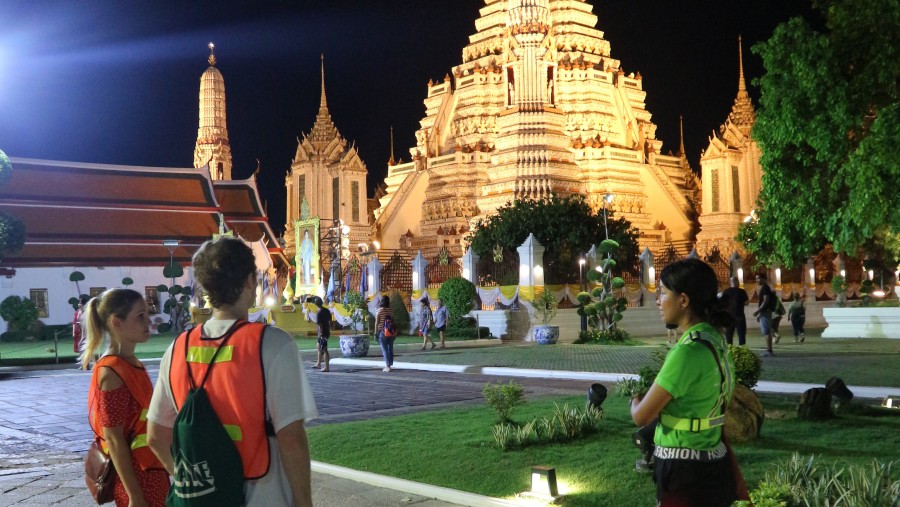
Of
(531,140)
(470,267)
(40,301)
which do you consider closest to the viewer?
(470,267)

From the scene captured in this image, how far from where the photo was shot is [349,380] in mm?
15461

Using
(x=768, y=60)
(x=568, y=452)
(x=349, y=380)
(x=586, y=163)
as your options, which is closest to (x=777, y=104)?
(x=768, y=60)

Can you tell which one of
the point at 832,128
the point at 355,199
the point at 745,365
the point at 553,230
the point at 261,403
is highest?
the point at 355,199

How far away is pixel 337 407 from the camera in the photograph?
1161 cm

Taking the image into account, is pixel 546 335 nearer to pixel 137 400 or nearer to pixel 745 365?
pixel 745 365

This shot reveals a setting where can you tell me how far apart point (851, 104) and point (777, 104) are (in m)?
1.42

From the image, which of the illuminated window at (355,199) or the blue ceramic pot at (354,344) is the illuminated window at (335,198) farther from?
the blue ceramic pot at (354,344)

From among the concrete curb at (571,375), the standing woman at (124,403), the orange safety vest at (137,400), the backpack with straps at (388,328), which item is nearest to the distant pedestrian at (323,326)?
the backpack with straps at (388,328)

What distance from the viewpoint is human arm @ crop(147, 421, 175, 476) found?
3162mm

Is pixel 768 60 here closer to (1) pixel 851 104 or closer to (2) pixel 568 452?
(1) pixel 851 104

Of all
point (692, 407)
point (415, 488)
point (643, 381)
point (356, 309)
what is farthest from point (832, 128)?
point (356, 309)

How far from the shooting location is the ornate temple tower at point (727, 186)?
5138 cm

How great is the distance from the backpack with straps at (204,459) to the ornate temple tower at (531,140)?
39.8 m

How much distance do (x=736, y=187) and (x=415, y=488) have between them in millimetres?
48768
